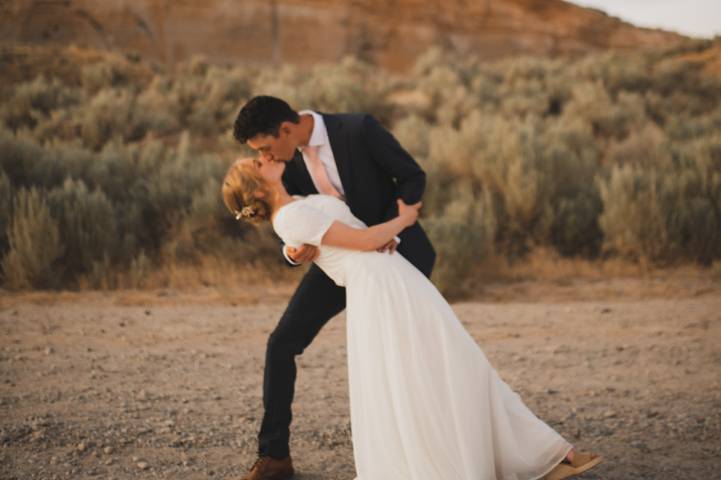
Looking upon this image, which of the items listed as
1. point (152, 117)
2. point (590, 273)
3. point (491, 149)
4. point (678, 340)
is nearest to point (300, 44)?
point (152, 117)

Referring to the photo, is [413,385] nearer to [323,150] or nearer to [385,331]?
[385,331]

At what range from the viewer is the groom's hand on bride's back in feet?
12.2

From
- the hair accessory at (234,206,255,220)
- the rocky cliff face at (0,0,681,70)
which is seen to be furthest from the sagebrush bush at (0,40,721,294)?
the rocky cliff face at (0,0,681,70)

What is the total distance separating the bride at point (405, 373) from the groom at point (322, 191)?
0.67 ft

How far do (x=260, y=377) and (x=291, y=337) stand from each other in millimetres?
2354

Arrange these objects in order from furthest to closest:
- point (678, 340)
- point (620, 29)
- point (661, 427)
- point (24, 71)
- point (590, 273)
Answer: point (620, 29) → point (24, 71) → point (590, 273) → point (678, 340) → point (661, 427)

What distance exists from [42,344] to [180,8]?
1316 inches

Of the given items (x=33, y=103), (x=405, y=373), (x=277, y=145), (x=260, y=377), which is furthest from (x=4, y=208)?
(x=33, y=103)

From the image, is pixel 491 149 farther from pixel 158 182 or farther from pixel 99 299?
pixel 99 299

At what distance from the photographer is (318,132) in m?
3.97

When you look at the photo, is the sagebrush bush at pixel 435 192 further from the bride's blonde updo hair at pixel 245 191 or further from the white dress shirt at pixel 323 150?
the bride's blonde updo hair at pixel 245 191

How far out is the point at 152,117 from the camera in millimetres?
18172

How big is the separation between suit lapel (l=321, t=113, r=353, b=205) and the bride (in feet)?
0.91

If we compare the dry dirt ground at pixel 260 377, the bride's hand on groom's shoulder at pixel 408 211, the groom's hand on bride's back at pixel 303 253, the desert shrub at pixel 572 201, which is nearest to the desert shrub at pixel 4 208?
the dry dirt ground at pixel 260 377
